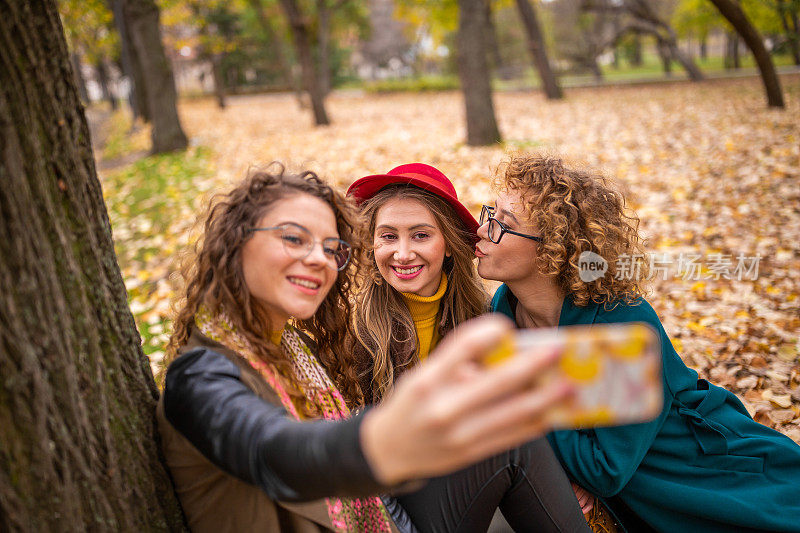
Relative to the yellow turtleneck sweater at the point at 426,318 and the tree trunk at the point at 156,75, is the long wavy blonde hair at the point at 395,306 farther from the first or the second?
the tree trunk at the point at 156,75

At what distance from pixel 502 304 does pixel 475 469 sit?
100cm

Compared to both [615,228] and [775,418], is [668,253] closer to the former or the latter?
[775,418]

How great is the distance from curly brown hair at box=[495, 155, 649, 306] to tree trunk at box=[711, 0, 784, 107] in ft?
26.6

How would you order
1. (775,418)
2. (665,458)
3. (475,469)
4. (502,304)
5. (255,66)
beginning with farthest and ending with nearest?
(255,66)
(775,418)
(502,304)
(665,458)
(475,469)

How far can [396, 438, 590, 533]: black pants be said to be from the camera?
1931mm

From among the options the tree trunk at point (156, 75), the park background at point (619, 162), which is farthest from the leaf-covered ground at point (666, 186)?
the tree trunk at point (156, 75)

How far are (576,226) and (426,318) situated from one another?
86 cm

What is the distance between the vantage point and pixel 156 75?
1056 centimetres

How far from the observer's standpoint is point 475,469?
1952mm

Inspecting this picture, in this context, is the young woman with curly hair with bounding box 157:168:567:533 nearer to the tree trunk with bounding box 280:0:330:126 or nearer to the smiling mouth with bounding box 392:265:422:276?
the smiling mouth with bounding box 392:265:422:276

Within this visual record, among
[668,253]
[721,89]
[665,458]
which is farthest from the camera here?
[721,89]

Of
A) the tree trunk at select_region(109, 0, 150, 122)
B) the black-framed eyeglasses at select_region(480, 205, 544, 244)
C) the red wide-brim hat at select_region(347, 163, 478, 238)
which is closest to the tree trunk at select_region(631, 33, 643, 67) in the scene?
the tree trunk at select_region(109, 0, 150, 122)

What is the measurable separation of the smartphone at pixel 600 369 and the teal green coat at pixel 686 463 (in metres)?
1.47

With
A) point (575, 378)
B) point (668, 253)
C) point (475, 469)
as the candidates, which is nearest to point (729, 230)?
point (668, 253)
